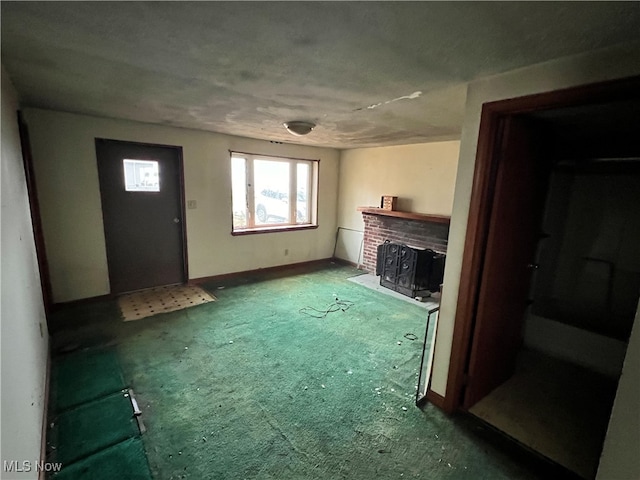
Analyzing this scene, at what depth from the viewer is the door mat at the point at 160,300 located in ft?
10.8

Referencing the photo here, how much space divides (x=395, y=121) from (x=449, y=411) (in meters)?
2.44

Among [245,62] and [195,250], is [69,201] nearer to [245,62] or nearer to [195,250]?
[195,250]

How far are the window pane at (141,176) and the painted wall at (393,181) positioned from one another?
3063 millimetres

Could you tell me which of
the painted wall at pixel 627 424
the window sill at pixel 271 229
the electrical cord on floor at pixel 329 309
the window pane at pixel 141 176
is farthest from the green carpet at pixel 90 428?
the window sill at pixel 271 229

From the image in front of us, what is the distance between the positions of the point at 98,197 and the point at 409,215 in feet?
12.6

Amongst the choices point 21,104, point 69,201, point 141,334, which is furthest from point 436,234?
point 21,104

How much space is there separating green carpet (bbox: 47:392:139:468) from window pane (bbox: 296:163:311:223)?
3780mm

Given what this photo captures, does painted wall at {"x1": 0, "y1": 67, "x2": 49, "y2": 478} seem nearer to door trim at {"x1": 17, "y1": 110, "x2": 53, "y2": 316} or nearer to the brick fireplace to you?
door trim at {"x1": 17, "y1": 110, "x2": 53, "y2": 316}

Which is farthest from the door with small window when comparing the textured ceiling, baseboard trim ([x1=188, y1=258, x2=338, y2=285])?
the textured ceiling

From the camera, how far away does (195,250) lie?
162 inches

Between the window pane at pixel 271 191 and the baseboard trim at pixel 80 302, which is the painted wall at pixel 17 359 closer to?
the baseboard trim at pixel 80 302

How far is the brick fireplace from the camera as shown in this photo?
4098 mm

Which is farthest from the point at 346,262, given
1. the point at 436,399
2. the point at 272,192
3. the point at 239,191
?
the point at 436,399

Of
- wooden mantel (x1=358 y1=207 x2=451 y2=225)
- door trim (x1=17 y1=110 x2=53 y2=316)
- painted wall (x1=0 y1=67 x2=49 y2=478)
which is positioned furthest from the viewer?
wooden mantel (x1=358 y1=207 x2=451 y2=225)
